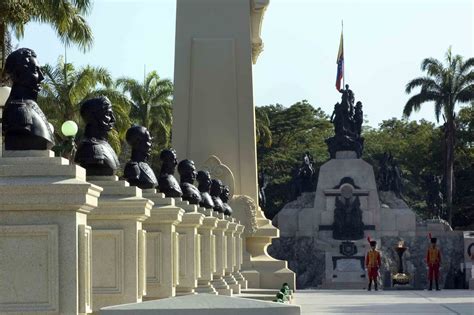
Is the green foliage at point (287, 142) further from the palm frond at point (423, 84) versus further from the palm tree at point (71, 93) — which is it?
the palm tree at point (71, 93)

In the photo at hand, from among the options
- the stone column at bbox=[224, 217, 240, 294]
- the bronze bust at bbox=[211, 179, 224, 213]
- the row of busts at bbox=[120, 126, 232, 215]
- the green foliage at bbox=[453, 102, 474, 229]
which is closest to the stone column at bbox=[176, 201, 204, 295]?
the row of busts at bbox=[120, 126, 232, 215]

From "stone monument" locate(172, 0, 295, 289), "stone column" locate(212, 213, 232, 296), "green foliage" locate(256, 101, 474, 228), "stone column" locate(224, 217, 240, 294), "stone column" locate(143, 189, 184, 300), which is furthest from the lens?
"green foliage" locate(256, 101, 474, 228)

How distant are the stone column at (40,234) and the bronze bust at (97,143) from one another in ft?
10.1

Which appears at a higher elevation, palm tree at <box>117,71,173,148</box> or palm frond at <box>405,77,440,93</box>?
palm frond at <box>405,77,440,93</box>

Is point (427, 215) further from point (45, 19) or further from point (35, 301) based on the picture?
point (35, 301)

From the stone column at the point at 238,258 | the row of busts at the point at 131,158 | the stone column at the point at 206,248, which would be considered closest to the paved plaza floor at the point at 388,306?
the stone column at the point at 238,258

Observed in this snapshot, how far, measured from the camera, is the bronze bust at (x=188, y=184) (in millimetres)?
20797

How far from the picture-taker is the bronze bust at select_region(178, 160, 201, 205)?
20.8 m

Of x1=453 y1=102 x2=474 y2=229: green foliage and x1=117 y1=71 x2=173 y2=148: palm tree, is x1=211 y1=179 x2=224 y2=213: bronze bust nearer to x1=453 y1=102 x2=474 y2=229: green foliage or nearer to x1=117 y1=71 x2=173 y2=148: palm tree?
x1=117 y1=71 x2=173 y2=148: palm tree

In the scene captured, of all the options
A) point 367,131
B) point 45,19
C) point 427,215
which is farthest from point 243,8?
point 367,131

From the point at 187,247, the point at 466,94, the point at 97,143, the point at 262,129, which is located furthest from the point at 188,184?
the point at 262,129

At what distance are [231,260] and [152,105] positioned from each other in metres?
41.4

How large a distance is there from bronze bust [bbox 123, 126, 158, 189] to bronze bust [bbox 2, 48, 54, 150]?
189 inches

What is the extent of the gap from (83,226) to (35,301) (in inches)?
27.4
